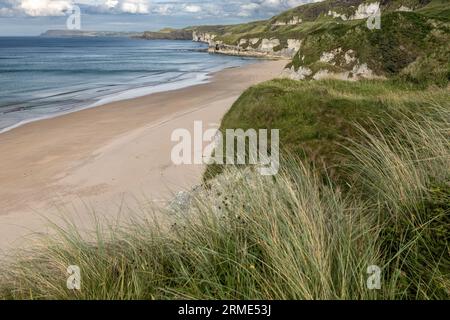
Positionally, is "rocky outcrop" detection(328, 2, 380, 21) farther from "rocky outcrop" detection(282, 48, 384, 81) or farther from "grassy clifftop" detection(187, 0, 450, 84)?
"rocky outcrop" detection(282, 48, 384, 81)

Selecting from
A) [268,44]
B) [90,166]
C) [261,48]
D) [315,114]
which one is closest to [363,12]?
[268,44]

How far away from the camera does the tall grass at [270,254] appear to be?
3.25 meters

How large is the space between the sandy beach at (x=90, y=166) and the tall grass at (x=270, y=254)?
4.09 ft

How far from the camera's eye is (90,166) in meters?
14.9

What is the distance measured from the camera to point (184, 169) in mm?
13172

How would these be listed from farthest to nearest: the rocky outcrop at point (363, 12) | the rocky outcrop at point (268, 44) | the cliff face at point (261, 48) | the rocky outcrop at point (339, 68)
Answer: the rocky outcrop at point (268, 44), the cliff face at point (261, 48), the rocky outcrop at point (363, 12), the rocky outcrop at point (339, 68)

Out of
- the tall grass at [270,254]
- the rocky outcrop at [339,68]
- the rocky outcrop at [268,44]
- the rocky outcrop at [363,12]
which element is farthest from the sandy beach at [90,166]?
the rocky outcrop at [268,44]

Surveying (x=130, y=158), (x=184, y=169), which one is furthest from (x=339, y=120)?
(x=130, y=158)

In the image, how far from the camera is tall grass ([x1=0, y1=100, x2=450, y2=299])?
10.7ft

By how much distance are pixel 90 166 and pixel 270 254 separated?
12.6 m

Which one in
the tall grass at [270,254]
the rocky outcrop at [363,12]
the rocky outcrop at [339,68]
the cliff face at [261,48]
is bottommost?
the tall grass at [270,254]

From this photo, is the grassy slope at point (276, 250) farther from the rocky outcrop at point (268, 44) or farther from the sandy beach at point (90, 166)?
the rocky outcrop at point (268, 44)

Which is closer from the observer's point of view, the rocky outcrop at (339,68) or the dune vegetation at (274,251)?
the dune vegetation at (274,251)
